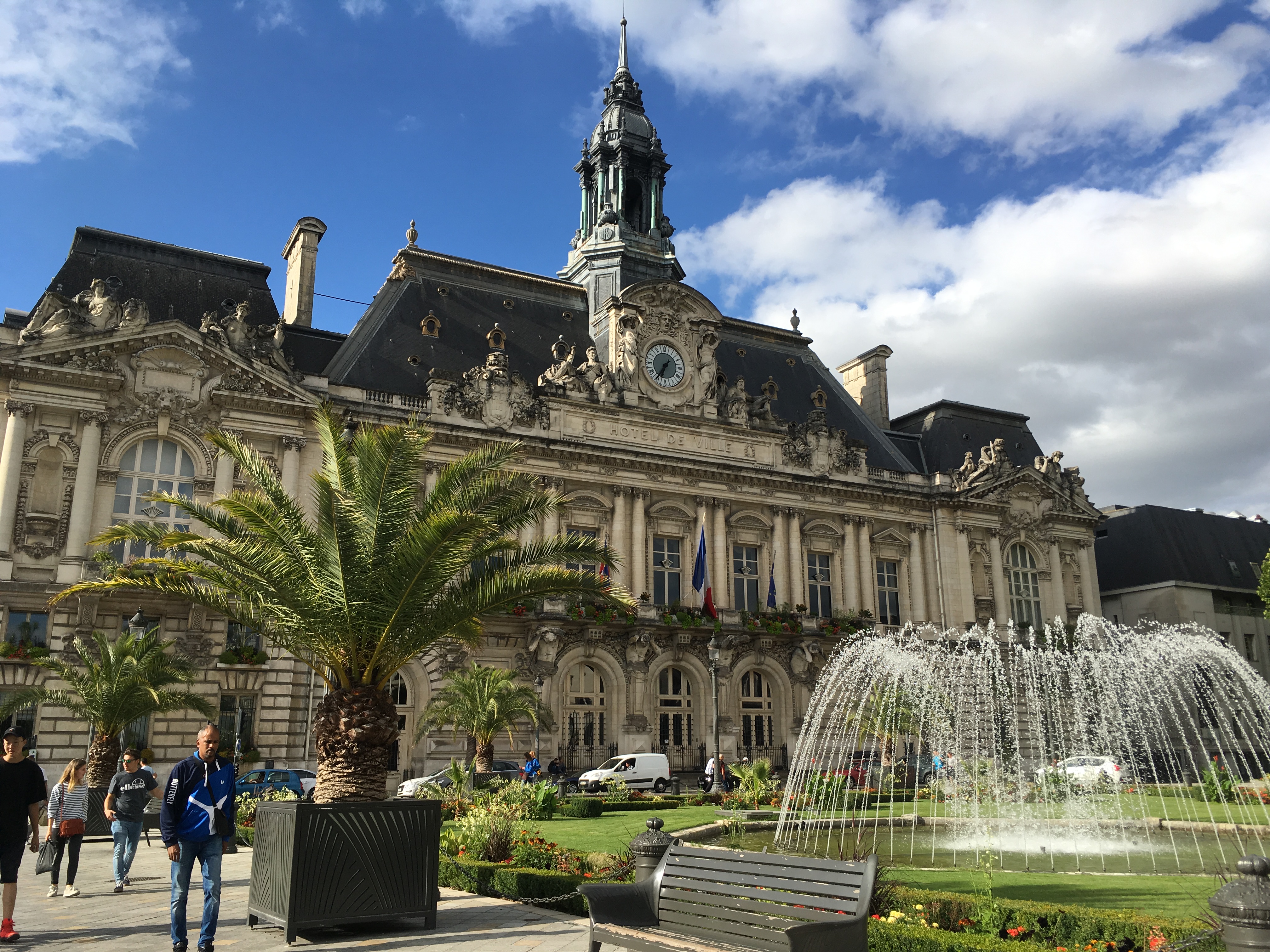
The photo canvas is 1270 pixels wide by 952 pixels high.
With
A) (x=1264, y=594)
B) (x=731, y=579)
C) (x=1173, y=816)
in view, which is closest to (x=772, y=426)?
(x=731, y=579)

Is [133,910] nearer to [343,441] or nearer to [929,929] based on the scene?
[343,441]

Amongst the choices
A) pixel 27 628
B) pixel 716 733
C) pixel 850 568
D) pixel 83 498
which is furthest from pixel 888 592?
pixel 27 628

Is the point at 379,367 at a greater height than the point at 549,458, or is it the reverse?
the point at 379,367

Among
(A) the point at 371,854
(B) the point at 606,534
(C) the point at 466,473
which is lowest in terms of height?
(A) the point at 371,854

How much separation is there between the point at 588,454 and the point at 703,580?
6.67 m

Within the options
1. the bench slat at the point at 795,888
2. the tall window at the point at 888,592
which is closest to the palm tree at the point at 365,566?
the bench slat at the point at 795,888

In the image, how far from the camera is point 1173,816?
75.7 feet

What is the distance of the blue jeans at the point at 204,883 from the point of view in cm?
949

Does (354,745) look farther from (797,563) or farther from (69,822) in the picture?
(797,563)

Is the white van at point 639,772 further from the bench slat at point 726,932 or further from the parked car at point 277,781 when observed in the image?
the bench slat at point 726,932

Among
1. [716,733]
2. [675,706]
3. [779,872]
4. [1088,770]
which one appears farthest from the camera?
[675,706]

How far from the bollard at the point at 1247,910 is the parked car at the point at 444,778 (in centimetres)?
2264

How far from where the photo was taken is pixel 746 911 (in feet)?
28.3

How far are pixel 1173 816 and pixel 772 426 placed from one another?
25363 mm
